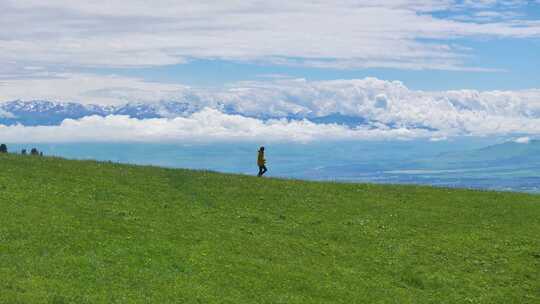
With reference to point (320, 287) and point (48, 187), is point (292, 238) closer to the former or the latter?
point (320, 287)

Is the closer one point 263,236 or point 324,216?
point 263,236

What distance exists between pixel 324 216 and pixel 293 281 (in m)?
14.3

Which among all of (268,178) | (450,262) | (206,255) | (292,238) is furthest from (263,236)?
(268,178)

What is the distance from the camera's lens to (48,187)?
4759 cm

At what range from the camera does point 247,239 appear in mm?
41781

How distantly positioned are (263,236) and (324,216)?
7515 millimetres

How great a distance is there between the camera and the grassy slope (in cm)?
3212

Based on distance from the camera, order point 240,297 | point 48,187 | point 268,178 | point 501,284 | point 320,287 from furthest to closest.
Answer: point 268,178
point 48,187
point 501,284
point 320,287
point 240,297

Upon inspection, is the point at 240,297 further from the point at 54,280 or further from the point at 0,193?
the point at 0,193

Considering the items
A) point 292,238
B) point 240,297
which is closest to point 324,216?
point 292,238

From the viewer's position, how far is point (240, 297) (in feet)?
105

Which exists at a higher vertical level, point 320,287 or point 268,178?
point 268,178

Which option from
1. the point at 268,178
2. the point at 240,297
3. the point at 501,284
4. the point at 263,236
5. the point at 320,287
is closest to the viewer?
the point at 240,297

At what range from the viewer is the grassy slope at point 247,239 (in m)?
32.1
